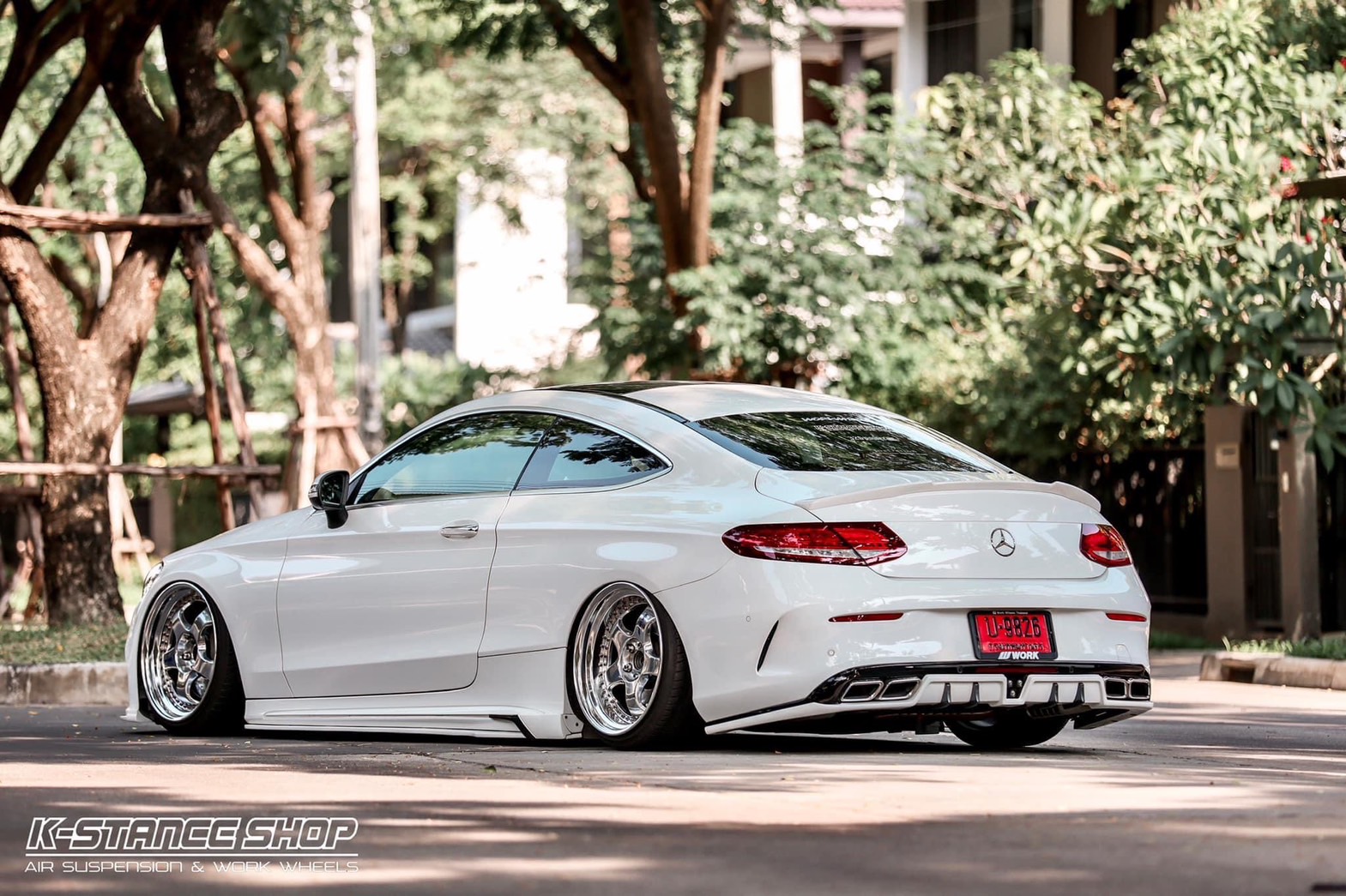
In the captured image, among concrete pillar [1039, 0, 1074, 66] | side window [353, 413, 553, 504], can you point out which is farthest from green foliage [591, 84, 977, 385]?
side window [353, 413, 553, 504]

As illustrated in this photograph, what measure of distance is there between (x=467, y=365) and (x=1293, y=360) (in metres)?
11.3

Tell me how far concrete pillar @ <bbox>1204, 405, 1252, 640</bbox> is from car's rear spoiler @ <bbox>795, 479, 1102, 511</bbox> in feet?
35.3

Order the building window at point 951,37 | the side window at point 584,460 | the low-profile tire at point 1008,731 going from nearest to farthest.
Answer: the side window at point 584,460 < the low-profile tire at point 1008,731 < the building window at point 951,37

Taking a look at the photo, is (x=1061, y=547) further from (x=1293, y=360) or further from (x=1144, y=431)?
(x=1144, y=431)

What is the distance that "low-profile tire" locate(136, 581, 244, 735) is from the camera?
9.88 metres

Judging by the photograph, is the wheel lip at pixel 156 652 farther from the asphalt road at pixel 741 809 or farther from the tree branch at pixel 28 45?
the tree branch at pixel 28 45

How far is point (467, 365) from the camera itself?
25.4m

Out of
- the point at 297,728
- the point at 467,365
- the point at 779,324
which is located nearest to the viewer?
the point at 297,728

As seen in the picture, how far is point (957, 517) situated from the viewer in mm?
7996

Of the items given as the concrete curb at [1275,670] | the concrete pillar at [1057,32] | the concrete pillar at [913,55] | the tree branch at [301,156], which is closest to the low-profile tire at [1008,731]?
the concrete curb at [1275,670]

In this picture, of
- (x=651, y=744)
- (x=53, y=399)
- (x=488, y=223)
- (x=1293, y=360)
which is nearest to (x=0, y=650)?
(x=53, y=399)

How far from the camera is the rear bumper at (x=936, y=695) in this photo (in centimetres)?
775

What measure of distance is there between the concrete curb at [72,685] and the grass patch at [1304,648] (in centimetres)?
731

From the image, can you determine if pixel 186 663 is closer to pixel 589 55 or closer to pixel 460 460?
pixel 460 460
